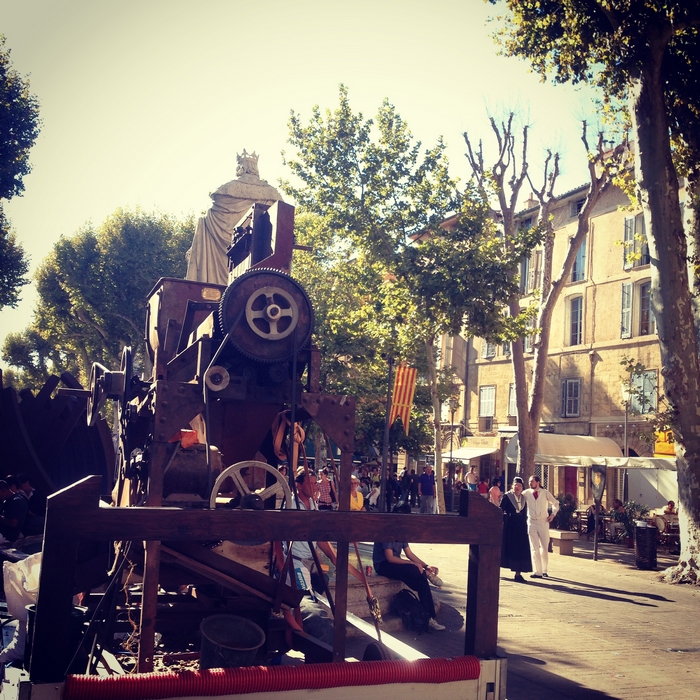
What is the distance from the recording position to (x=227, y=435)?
6293 millimetres

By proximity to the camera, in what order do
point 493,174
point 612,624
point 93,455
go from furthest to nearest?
point 493,174 < point 93,455 < point 612,624

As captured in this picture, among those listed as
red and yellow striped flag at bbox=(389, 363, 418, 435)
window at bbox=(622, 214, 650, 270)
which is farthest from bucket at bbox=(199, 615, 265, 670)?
window at bbox=(622, 214, 650, 270)

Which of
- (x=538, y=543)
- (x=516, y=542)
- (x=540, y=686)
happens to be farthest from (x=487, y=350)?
(x=540, y=686)

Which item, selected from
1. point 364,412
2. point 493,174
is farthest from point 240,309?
point 364,412

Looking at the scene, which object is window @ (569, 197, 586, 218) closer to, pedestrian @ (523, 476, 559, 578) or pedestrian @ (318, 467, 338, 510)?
pedestrian @ (318, 467, 338, 510)

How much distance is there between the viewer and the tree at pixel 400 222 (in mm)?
20328

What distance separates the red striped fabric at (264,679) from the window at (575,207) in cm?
3311

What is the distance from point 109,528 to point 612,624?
8.40 m

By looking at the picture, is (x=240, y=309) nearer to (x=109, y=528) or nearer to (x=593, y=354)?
(x=109, y=528)

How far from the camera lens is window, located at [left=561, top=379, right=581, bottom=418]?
34375 millimetres

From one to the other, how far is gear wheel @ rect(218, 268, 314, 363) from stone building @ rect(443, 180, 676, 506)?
82.2 feet

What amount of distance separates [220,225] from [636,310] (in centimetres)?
2492

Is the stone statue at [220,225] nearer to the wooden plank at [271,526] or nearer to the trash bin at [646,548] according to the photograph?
the wooden plank at [271,526]

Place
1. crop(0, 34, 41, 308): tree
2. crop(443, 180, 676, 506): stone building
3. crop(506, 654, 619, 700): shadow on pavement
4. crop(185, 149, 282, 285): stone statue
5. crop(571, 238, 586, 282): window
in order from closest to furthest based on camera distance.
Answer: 1. crop(506, 654, 619, 700): shadow on pavement
2. crop(185, 149, 282, 285): stone statue
3. crop(0, 34, 41, 308): tree
4. crop(443, 180, 676, 506): stone building
5. crop(571, 238, 586, 282): window
